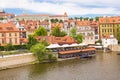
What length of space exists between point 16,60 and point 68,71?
890 centimetres

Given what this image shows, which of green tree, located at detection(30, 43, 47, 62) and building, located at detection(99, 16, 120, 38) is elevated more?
building, located at detection(99, 16, 120, 38)

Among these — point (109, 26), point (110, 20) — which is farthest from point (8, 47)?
point (110, 20)

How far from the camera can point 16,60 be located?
47938 mm

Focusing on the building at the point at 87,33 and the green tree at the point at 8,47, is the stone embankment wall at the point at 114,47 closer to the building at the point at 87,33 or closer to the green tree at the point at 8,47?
the building at the point at 87,33

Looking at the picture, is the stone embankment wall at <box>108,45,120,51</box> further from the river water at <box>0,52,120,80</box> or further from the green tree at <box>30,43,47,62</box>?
the green tree at <box>30,43,47,62</box>

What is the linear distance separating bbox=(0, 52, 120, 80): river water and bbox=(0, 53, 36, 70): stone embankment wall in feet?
5.28

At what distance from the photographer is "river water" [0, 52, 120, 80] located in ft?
128

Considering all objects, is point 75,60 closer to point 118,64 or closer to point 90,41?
point 118,64

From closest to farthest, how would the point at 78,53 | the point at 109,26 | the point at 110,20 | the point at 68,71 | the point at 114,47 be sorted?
the point at 68,71 → the point at 78,53 → the point at 114,47 → the point at 109,26 → the point at 110,20

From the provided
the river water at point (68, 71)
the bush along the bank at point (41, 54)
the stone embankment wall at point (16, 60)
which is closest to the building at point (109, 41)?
the river water at point (68, 71)

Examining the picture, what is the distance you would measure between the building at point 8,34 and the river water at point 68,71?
14419mm

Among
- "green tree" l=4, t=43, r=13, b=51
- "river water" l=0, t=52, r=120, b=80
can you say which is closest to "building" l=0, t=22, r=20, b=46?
"green tree" l=4, t=43, r=13, b=51

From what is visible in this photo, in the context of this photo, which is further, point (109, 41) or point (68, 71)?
point (109, 41)

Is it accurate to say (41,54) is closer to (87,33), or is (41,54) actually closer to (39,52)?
(39,52)
